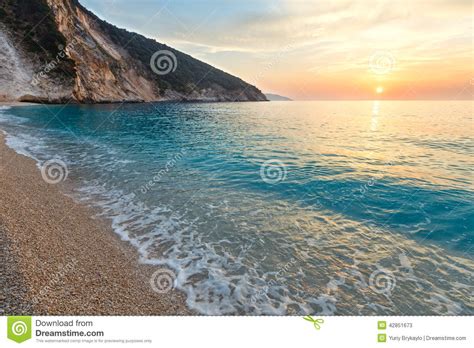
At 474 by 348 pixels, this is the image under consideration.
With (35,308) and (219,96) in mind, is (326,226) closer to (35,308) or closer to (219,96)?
(35,308)

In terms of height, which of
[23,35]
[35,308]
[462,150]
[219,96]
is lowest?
[35,308]

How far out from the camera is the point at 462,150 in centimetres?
2391

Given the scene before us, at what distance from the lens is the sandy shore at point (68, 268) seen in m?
5.05

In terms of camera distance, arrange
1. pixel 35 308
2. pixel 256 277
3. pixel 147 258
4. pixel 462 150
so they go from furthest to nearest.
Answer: pixel 462 150 < pixel 147 258 < pixel 256 277 < pixel 35 308

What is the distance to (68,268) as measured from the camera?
20.3 ft

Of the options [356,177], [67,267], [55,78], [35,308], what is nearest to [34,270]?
[67,267]

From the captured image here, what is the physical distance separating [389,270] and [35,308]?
318 inches

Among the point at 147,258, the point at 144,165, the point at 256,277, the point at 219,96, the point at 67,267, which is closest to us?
the point at 67,267
